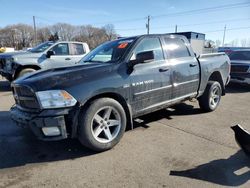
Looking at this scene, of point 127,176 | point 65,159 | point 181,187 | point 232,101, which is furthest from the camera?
point 232,101

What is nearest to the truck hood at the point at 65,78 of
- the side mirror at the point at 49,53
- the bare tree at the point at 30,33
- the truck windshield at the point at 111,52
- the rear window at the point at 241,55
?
the truck windshield at the point at 111,52

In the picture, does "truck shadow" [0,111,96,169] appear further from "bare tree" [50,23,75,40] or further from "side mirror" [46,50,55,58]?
"bare tree" [50,23,75,40]

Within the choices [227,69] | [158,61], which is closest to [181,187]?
[158,61]

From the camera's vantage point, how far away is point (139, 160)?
3422 mm

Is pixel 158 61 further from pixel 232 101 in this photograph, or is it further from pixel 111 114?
pixel 232 101

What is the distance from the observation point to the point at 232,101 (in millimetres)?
7281

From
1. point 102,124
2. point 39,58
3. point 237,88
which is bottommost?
point 237,88

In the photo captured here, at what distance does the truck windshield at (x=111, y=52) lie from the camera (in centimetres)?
418

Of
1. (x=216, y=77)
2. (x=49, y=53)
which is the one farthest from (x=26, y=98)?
(x=49, y=53)

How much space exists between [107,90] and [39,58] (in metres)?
6.20

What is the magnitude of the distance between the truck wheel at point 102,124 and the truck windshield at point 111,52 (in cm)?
92

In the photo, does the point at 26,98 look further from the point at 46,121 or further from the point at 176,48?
the point at 176,48

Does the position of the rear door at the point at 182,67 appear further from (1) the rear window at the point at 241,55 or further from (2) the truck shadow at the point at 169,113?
(1) the rear window at the point at 241,55

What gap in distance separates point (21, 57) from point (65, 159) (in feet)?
20.7
